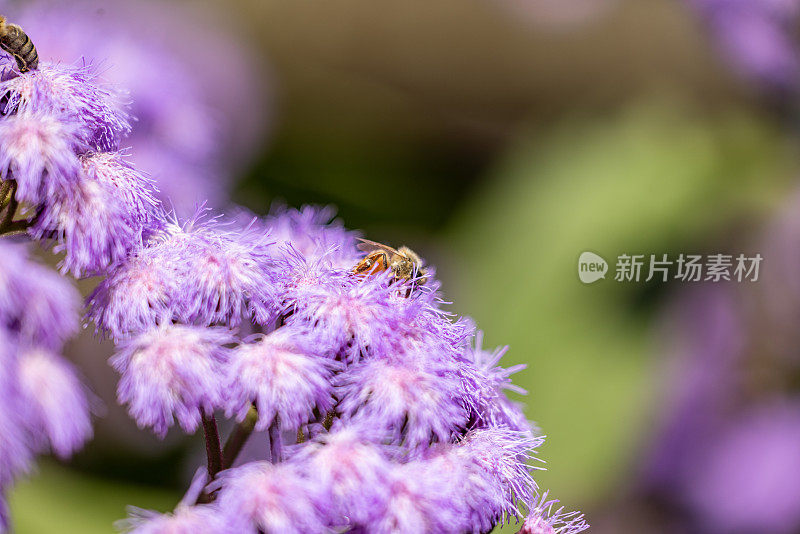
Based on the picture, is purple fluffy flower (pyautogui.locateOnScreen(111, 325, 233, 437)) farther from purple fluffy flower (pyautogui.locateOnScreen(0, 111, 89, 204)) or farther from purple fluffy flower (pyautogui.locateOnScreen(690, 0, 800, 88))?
purple fluffy flower (pyautogui.locateOnScreen(690, 0, 800, 88))

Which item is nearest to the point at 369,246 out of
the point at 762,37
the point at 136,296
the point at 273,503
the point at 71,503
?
the point at 136,296

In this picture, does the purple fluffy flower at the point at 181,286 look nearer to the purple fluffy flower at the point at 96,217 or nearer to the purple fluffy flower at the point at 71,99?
the purple fluffy flower at the point at 96,217

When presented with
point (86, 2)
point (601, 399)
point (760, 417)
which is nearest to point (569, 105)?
point (760, 417)

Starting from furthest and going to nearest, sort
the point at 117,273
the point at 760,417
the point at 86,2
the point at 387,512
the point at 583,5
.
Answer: the point at 583,5, the point at 760,417, the point at 86,2, the point at 117,273, the point at 387,512

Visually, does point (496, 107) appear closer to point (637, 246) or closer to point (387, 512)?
point (637, 246)

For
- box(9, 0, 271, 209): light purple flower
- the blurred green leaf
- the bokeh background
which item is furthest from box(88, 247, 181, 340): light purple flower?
the blurred green leaf

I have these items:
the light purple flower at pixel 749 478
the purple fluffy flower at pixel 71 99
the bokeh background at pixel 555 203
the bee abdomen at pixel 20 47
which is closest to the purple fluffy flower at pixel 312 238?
the purple fluffy flower at pixel 71 99
